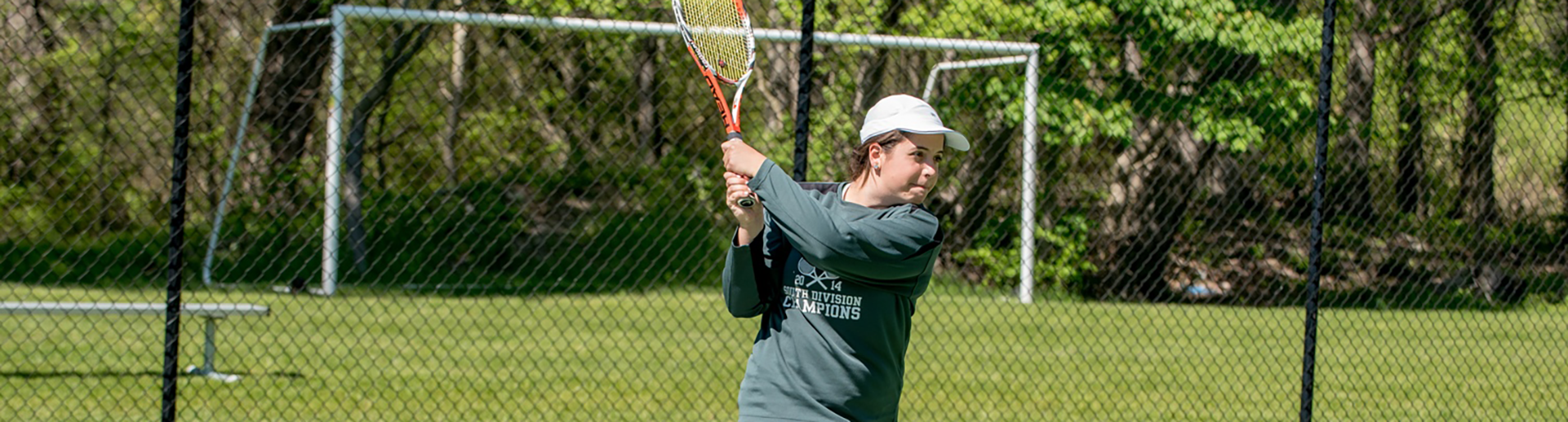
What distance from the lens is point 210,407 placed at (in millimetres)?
6246

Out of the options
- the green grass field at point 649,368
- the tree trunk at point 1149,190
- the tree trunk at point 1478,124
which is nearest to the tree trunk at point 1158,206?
the tree trunk at point 1149,190

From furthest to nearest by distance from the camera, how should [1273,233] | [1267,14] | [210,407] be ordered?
[1273,233], [1267,14], [210,407]

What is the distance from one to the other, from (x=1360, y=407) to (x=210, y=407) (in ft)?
19.7

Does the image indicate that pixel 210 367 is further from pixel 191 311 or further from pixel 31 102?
pixel 31 102

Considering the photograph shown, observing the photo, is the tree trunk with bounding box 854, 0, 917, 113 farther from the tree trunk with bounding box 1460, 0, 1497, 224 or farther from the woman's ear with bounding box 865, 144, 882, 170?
the woman's ear with bounding box 865, 144, 882, 170

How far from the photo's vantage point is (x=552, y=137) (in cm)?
1794

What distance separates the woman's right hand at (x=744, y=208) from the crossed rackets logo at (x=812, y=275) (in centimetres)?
13

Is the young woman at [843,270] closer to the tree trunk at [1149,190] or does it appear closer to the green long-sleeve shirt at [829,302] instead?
the green long-sleeve shirt at [829,302]

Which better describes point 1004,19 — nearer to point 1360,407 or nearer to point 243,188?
point 1360,407

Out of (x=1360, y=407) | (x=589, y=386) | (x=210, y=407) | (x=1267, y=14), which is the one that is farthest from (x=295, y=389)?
(x=1267, y=14)

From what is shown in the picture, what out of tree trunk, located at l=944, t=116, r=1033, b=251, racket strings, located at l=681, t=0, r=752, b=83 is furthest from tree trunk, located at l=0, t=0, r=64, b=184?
racket strings, located at l=681, t=0, r=752, b=83

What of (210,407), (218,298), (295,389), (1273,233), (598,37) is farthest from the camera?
(598,37)

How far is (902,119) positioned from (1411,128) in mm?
11540

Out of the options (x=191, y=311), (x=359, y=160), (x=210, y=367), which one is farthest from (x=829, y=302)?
(x=359, y=160)
